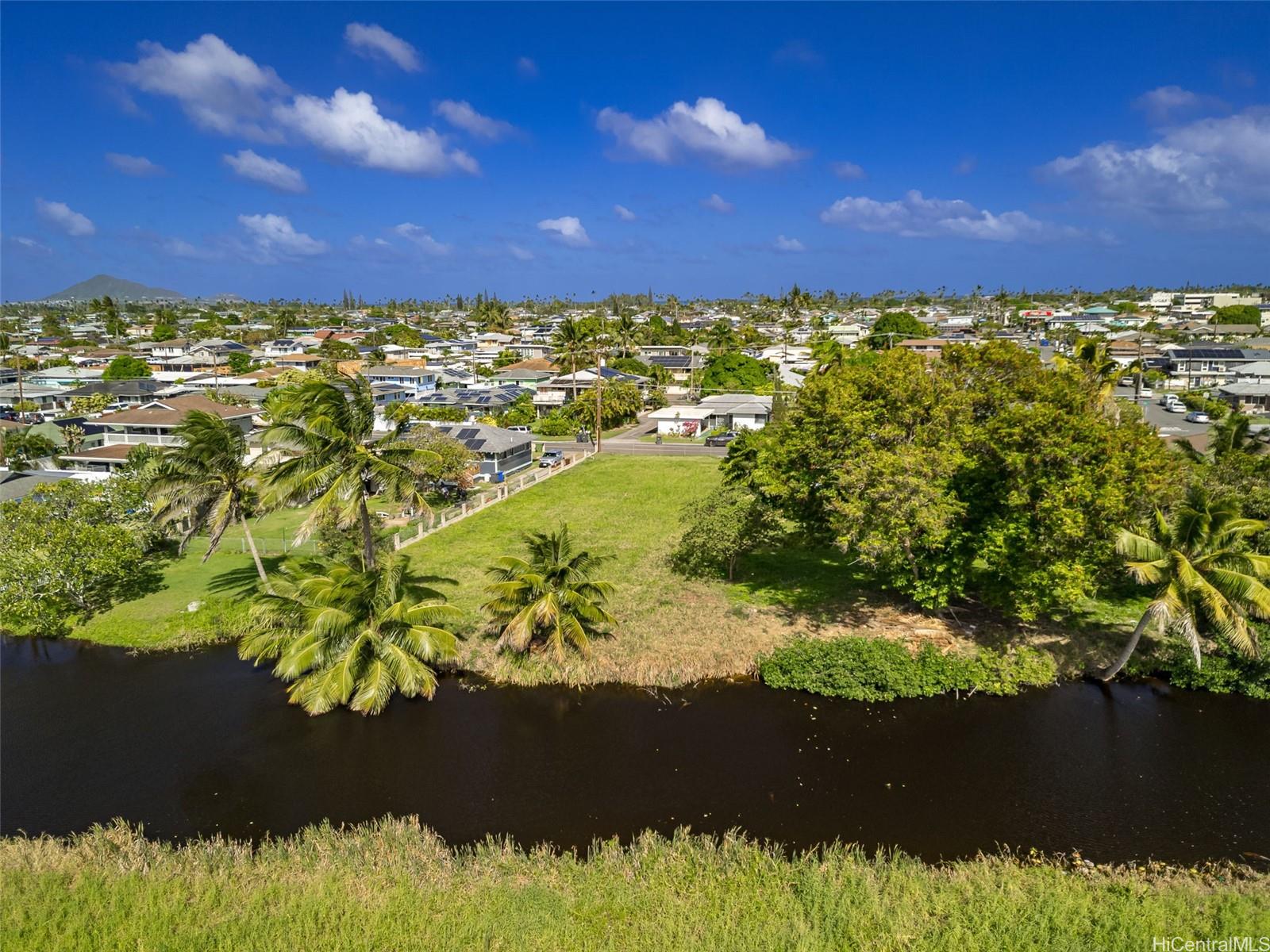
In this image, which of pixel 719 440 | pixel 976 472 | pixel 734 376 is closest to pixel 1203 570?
pixel 976 472

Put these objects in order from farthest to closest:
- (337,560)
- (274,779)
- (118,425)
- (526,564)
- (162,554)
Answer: (118,425) < (162,554) < (337,560) < (526,564) < (274,779)

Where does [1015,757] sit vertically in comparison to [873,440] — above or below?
below

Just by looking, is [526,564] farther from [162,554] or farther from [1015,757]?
[162,554]

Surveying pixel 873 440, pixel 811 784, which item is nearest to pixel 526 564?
pixel 811 784

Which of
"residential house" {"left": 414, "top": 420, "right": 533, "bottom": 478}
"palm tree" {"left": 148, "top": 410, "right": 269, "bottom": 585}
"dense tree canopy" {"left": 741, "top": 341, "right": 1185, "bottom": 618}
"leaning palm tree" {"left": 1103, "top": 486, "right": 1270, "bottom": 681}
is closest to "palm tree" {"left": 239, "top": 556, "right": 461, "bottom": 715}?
"palm tree" {"left": 148, "top": 410, "right": 269, "bottom": 585}

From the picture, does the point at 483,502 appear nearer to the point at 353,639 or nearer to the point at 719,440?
the point at 353,639

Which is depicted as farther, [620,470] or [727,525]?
[620,470]

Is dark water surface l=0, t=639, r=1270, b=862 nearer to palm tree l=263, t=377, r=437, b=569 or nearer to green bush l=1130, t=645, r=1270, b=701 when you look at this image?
green bush l=1130, t=645, r=1270, b=701
